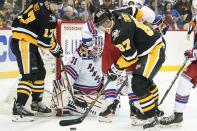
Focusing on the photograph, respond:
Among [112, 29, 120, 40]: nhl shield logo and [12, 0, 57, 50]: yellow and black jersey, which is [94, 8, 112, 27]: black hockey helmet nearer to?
[112, 29, 120, 40]: nhl shield logo

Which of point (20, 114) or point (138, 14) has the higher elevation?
point (138, 14)

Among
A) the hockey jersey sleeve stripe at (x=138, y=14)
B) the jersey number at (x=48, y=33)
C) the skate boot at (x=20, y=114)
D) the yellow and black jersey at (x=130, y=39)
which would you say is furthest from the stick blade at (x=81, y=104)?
the hockey jersey sleeve stripe at (x=138, y=14)

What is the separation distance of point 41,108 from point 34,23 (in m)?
0.81

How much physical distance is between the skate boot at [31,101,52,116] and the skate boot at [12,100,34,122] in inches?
8.2

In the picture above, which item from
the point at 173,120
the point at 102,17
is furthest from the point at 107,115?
the point at 102,17

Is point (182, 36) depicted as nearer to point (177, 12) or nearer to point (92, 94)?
point (177, 12)

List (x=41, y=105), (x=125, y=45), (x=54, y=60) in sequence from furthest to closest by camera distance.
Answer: (x=54, y=60), (x=41, y=105), (x=125, y=45)

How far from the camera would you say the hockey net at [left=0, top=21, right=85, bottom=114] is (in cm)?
393

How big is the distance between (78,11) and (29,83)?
2.98 meters

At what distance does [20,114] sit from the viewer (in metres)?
3.39

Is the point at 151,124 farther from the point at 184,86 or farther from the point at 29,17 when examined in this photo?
the point at 29,17

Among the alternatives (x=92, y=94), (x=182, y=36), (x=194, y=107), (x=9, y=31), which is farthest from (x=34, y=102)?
(x=182, y=36)

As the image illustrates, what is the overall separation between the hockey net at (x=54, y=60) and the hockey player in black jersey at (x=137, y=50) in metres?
1.09

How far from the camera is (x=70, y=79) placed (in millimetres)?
3799
